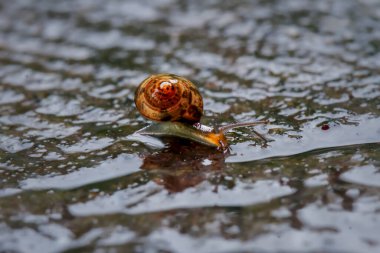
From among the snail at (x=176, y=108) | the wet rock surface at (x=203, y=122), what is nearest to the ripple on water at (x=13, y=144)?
the wet rock surface at (x=203, y=122)

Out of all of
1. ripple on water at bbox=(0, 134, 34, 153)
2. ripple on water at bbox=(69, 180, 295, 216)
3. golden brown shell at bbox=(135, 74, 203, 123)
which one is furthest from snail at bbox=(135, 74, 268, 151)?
ripple on water at bbox=(0, 134, 34, 153)

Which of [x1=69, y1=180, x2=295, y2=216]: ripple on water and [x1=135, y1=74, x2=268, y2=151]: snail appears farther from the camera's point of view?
[x1=135, y1=74, x2=268, y2=151]: snail

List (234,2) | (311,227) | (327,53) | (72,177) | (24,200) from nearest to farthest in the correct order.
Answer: (311,227) < (24,200) < (72,177) < (327,53) < (234,2)

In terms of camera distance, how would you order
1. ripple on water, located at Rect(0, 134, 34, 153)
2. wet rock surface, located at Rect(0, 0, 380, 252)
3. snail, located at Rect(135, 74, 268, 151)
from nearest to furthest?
wet rock surface, located at Rect(0, 0, 380, 252)
snail, located at Rect(135, 74, 268, 151)
ripple on water, located at Rect(0, 134, 34, 153)

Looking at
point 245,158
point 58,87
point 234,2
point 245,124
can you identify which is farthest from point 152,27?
point 245,158

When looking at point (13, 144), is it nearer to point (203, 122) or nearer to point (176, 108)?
point (176, 108)

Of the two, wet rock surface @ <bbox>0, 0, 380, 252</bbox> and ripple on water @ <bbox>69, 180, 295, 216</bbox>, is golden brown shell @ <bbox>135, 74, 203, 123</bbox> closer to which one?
wet rock surface @ <bbox>0, 0, 380, 252</bbox>

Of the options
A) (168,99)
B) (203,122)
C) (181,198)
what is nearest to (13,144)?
(168,99)

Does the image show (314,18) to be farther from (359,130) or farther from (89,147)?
(89,147)
